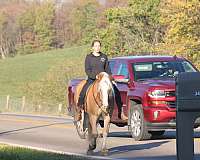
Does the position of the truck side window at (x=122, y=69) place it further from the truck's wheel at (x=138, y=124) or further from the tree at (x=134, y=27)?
the tree at (x=134, y=27)

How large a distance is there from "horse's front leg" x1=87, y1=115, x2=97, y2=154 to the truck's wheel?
2.06 m

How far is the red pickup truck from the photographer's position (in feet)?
48.6

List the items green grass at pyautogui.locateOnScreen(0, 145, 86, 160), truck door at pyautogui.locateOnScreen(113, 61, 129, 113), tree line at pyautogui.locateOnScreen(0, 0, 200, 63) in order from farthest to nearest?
1. tree line at pyautogui.locateOnScreen(0, 0, 200, 63)
2. truck door at pyautogui.locateOnScreen(113, 61, 129, 113)
3. green grass at pyautogui.locateOnScreen(0, 145, 86, 160)

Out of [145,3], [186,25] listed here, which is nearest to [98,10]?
[145,3]

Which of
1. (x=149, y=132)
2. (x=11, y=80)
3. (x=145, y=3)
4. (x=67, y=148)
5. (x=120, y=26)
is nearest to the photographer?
(x=67, y=148)

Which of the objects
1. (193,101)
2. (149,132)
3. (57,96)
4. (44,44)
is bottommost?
(44,44)

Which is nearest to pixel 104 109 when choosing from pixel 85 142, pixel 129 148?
pixel 129 148

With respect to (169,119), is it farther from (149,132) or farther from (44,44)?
(44,44)

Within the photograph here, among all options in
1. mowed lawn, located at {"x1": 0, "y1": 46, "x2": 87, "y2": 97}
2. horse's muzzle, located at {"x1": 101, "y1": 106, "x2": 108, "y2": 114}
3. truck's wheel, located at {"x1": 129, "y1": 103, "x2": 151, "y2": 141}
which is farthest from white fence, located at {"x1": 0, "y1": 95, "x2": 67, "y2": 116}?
horse's muzzle, located at {"x1": 101, "y1": 106, "x2": 108, "y2": 114}

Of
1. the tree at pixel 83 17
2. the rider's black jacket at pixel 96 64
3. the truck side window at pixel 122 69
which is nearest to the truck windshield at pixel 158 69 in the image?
the truck side window at pixel 122 69

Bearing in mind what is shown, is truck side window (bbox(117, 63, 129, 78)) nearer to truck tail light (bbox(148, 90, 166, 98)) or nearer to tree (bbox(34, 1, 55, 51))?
truck tail light (bbox(148, 90, 166, 98))

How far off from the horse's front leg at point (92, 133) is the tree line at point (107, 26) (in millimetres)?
25331

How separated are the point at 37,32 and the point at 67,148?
4863 inches

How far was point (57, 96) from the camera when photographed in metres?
50.6
